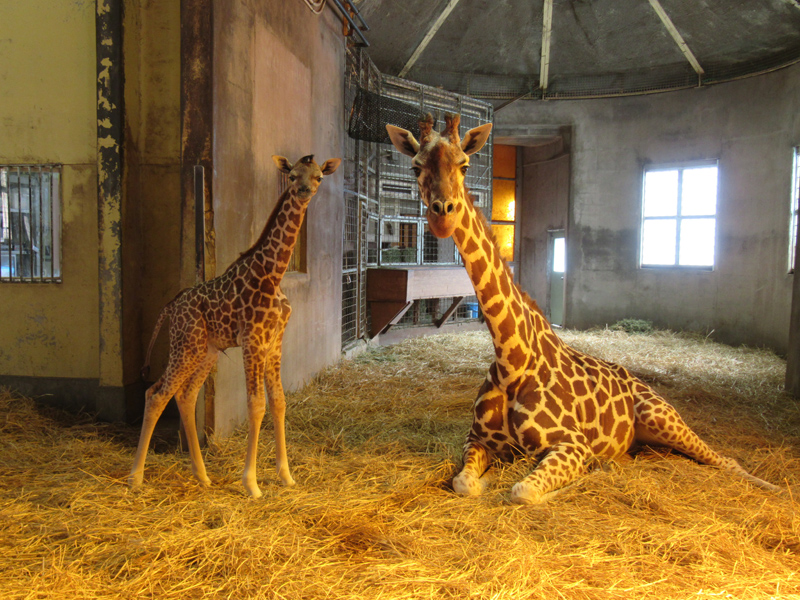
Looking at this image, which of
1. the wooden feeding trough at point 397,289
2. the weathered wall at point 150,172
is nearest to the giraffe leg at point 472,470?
the weathered wall at point 150,172

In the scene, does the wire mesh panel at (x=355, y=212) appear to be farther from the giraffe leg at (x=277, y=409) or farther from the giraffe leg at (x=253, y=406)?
the giraffe leg at (x=253, y=406)

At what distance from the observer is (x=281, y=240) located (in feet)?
10.3

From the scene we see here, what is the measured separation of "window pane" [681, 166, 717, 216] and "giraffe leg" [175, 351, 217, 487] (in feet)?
33.0

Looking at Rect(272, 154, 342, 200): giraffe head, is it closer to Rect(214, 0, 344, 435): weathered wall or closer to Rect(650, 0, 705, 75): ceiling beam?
Rect(214, 0, 344, 435): weathered wall

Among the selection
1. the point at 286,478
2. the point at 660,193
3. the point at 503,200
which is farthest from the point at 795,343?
the point at 503,200

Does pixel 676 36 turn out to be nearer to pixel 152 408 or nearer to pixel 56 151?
pixel 56 151

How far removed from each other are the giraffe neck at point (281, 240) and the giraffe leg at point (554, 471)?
5.56ft

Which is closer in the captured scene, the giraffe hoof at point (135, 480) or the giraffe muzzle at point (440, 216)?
the giraffe muzzle at point (440, 216)

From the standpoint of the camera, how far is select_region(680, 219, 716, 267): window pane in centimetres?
1054

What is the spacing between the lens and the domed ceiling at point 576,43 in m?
9.55

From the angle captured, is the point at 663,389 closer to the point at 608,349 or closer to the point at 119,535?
the point at 608,349

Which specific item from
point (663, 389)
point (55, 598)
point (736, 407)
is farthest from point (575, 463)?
point (663, 389)

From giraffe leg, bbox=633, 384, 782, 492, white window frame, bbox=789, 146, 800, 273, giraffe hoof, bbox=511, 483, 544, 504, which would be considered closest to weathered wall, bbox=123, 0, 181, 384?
giraffe hoof, bbox=511, 483, 544, 504

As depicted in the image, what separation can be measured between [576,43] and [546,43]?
0.59m
